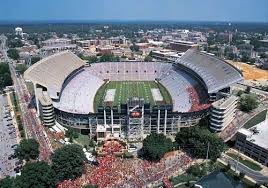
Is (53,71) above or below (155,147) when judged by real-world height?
above

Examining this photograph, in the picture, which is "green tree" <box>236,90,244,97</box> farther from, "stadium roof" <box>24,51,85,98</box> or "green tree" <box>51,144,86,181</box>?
"green tree" <box>51,144,86,181</box>

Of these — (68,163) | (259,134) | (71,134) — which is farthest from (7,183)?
(259,134)

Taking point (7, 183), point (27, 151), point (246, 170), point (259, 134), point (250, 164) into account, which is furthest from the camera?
point (259, 134)

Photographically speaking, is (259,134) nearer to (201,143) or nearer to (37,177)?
(201,143)

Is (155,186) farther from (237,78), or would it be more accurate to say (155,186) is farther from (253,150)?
(237,78)

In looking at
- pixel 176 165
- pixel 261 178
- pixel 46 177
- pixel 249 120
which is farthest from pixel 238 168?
pixel 46 177

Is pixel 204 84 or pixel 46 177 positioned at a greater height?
pixel 204 84

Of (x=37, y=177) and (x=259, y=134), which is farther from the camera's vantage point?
(x=259, y=134)

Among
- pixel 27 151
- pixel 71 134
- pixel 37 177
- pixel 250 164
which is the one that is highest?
pixel 37 177
